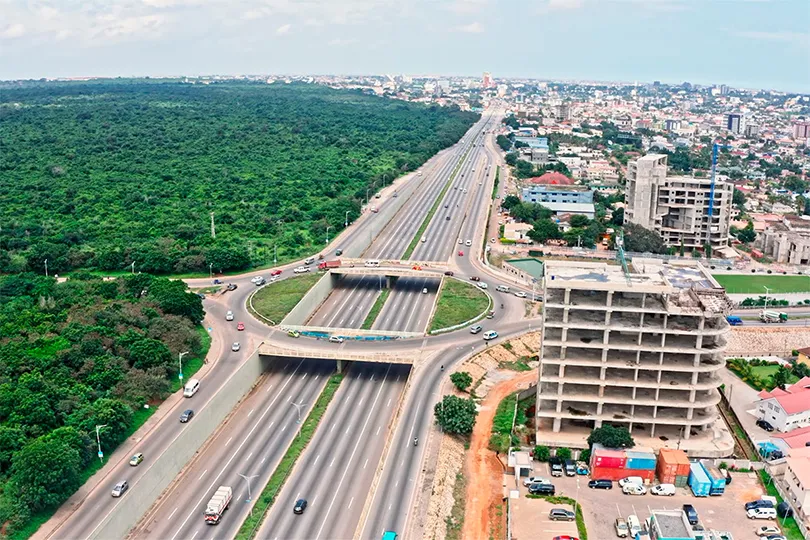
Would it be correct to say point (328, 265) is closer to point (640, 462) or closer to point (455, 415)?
point (455, 415)

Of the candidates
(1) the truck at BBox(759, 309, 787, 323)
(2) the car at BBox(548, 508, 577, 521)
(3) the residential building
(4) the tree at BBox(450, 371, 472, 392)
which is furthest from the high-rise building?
(2) the car at BBox(548, 508, 577, 521)

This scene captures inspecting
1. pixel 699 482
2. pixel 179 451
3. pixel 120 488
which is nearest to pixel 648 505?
pixel 699 482

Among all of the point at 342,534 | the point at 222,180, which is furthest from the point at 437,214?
the point at 342,534

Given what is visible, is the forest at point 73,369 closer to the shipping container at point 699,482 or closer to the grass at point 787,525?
the shipping container at point 699,482

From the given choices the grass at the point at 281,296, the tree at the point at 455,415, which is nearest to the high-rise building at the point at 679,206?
the grass at the point at 281,296

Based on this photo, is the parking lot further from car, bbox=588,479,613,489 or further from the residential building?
the residential building

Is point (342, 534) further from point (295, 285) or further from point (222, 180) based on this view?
point (222, 180)
